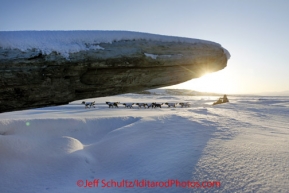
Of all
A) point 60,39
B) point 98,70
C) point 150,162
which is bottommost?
point 150,162

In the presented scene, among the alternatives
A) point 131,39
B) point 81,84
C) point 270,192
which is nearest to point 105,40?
point 131,39

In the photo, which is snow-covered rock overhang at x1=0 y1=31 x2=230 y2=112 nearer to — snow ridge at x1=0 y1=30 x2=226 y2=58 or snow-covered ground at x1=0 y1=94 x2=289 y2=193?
snow ridge at x1=0 y1=30 x2=226 y2=58

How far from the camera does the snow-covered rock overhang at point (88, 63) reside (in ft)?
6.13

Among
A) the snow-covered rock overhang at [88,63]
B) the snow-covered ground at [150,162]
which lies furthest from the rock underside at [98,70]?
the snow-covered ground at [150,162]

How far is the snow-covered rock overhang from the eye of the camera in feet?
6.13

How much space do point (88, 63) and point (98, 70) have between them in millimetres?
176

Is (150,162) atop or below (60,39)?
below

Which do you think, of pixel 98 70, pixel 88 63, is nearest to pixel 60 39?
pixel 88 63

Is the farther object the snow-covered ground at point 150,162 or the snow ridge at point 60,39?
the snow-covered ground at point 150,162

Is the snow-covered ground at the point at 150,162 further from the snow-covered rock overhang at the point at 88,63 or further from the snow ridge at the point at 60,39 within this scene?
the snow ridge at the point at 60,39

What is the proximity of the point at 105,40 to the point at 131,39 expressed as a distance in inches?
12.8

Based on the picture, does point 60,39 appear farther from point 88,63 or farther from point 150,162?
point 150,162

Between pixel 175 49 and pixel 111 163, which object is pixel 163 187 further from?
pixel 175 49

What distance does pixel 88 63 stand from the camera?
6.61 feet
